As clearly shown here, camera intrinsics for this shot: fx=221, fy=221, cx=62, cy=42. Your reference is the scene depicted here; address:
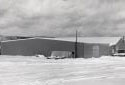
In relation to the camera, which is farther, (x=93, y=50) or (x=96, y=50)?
(x=96, y=50)

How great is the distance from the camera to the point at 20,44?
68.4 m

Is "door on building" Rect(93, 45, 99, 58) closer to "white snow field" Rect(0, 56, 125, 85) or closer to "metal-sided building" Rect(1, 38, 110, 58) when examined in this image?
"metal-sided building" Rect(1, 38, 110, 58)

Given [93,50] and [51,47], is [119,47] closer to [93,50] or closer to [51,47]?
[93,50]

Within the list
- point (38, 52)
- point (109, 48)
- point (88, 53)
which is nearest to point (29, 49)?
point (38, 52)

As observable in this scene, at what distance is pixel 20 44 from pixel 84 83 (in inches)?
2276

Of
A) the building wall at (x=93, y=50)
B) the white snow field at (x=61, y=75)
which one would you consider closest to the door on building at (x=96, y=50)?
the building wall at (x=93, y=50)

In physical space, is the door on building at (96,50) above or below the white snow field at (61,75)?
above

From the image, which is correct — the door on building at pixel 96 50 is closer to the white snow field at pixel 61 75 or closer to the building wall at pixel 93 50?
the building wall at pixel 93 50

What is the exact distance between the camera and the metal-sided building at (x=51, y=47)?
64.8 meters

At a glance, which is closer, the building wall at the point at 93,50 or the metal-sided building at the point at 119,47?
the building wall at the point at 93,50

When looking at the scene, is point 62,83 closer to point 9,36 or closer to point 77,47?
point 77,47

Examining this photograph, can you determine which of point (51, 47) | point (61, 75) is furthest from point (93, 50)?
point (61, 75)

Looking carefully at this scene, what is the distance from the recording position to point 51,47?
6475cm

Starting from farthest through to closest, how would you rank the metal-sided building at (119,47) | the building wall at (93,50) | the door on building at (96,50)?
1. the metal-sided building at (119,47)
2. the door on building at (96,50)
3. the building wall at (93,50)
